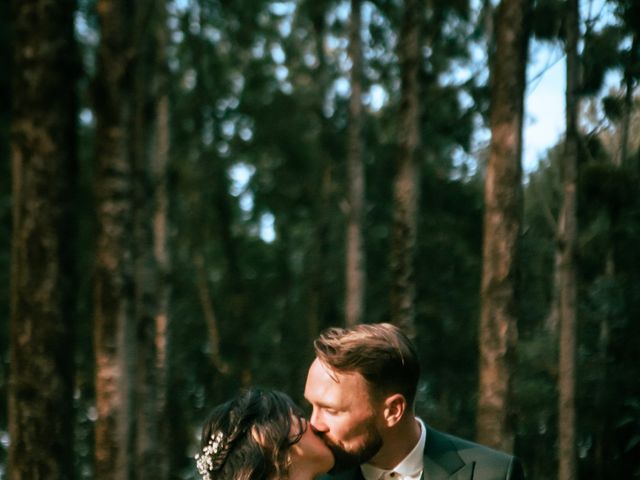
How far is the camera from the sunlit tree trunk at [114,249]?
996 centimetres

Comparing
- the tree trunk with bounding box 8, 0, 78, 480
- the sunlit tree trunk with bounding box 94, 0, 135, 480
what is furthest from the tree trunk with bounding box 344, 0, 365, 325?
the tree trunk with bounding box 8, 0, 78, 480

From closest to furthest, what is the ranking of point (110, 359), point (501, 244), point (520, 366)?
point (110, 359) → point (501, 244) → point (520, 366)

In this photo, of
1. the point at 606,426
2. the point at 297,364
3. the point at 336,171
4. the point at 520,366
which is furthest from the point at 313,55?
the point at 606,426

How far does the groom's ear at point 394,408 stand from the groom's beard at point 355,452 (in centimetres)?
8

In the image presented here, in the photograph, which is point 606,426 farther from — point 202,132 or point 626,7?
point 202,132

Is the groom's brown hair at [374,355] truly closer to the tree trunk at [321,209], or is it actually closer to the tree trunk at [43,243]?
the tree trunk at [43,243]

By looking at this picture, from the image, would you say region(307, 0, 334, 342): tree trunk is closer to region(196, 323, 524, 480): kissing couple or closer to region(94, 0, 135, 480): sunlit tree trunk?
region(94, 0, 135, 480): sunlit tree trunk

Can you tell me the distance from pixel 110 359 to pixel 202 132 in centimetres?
1863

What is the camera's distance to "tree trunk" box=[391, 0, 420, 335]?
51.6ft

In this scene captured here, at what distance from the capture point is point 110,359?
10.1 metres

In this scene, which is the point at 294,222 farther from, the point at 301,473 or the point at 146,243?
the point at 301,473

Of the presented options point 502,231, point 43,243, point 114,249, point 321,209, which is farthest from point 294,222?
point 43,243

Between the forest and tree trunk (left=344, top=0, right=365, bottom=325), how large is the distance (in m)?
0.05

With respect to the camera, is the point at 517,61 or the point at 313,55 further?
the point at 313,55
